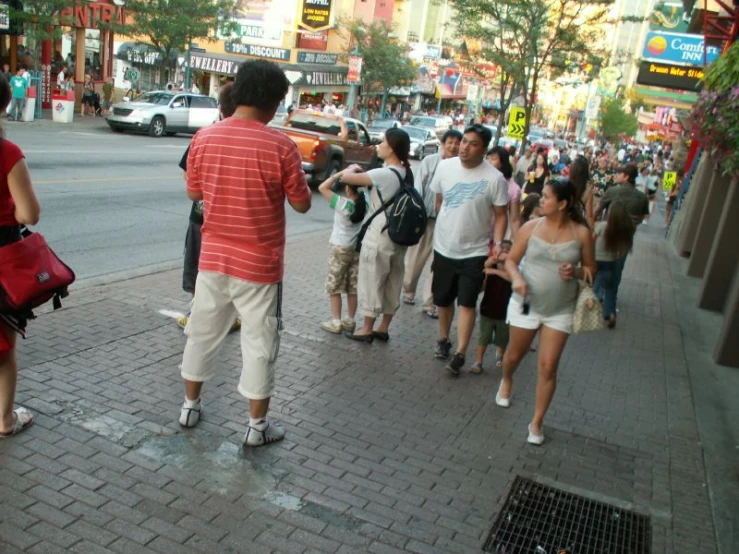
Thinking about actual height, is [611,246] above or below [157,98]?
above

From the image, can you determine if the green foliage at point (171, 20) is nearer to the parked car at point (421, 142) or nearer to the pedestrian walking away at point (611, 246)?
the parked car at point (421, 142)

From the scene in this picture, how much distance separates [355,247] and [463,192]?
1103mm

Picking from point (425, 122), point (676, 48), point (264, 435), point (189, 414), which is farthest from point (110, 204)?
point (425, 122)

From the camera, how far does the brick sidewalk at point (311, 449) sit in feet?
11.6

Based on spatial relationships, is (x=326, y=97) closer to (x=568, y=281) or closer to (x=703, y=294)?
(x=703, y=294)

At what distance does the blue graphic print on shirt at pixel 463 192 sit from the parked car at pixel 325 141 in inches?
460

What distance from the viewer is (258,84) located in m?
3.94

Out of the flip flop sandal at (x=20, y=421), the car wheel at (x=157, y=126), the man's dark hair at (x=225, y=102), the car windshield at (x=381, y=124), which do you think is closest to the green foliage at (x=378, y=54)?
the car windshield at (x=381, y=124)

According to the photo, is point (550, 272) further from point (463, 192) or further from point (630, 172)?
point (630, 172)

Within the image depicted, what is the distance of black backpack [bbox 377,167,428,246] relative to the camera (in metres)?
6.03

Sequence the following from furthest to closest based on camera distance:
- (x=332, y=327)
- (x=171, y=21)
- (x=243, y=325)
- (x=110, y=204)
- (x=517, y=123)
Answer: (x=171, y=21), (x=517, y=123), (x=110, y=204), (x=332, y=327), (x=243, y=325)

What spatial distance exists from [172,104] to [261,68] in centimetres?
2426

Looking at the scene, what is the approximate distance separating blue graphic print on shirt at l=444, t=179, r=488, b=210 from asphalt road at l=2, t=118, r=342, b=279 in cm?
364

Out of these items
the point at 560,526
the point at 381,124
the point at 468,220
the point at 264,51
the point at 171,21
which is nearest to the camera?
the point at 560,526
